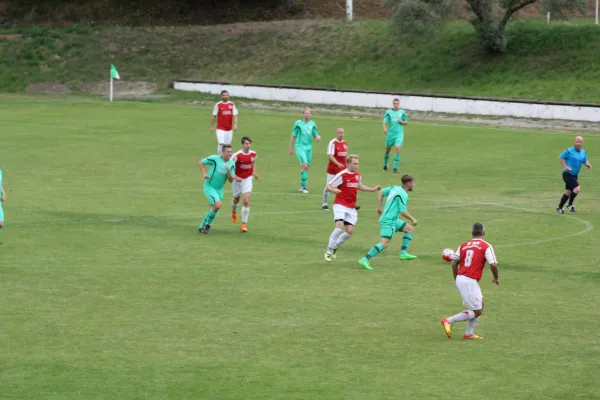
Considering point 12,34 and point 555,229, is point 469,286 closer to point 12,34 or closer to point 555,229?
point 555,229

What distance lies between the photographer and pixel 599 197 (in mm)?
31000

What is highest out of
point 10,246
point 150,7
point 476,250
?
point 150,7

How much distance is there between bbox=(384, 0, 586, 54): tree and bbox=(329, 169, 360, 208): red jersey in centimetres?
4022

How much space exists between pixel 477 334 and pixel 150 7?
74.1 m

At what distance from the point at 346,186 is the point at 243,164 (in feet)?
15.0

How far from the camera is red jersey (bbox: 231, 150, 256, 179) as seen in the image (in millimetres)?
25438

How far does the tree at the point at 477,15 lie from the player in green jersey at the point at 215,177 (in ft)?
124

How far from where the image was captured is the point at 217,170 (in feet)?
81.1

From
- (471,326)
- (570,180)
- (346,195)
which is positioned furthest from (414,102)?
(471,326)

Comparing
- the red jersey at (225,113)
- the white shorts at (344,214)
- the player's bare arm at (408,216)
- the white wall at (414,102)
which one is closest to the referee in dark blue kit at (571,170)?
the white shorts at (344,214)

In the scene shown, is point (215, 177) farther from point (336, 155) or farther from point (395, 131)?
point (395, 131)

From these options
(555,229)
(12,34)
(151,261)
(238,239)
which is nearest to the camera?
(151,261)

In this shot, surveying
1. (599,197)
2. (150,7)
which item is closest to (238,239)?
(599,197)

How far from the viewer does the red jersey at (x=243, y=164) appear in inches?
1001
